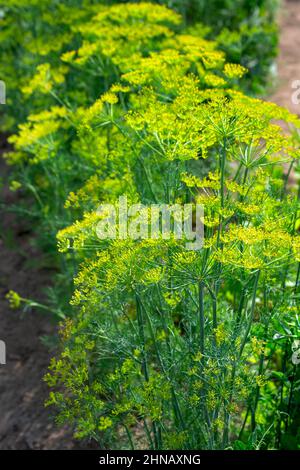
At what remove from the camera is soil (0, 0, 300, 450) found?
432 centimetres

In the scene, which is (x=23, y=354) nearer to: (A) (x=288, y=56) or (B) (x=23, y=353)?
(B) (x=23, y=353)

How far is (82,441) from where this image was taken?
4.20 meters

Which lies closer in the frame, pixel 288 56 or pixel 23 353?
pixel 23 353

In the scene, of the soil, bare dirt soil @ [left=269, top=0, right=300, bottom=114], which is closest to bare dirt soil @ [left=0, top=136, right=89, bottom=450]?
the soil

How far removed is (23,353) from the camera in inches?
197

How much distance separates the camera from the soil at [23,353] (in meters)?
4.32

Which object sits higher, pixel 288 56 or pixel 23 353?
pixel 288 56

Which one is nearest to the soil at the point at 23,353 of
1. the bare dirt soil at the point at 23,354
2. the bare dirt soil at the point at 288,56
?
the bare dirt soil at the point at 23,354

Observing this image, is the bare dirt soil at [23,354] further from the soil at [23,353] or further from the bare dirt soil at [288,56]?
the bare dirt soil at [288,56]

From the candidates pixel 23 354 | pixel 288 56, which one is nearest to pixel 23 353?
pixel 23 354

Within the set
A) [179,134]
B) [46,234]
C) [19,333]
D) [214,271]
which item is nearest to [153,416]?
[214,271]

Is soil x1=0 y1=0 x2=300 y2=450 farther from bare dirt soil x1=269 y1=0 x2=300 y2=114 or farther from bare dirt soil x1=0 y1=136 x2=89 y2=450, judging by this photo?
bare dirt soil x1=269 y1=0 x2=300 y2=114

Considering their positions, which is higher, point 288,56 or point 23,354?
point 288,56
